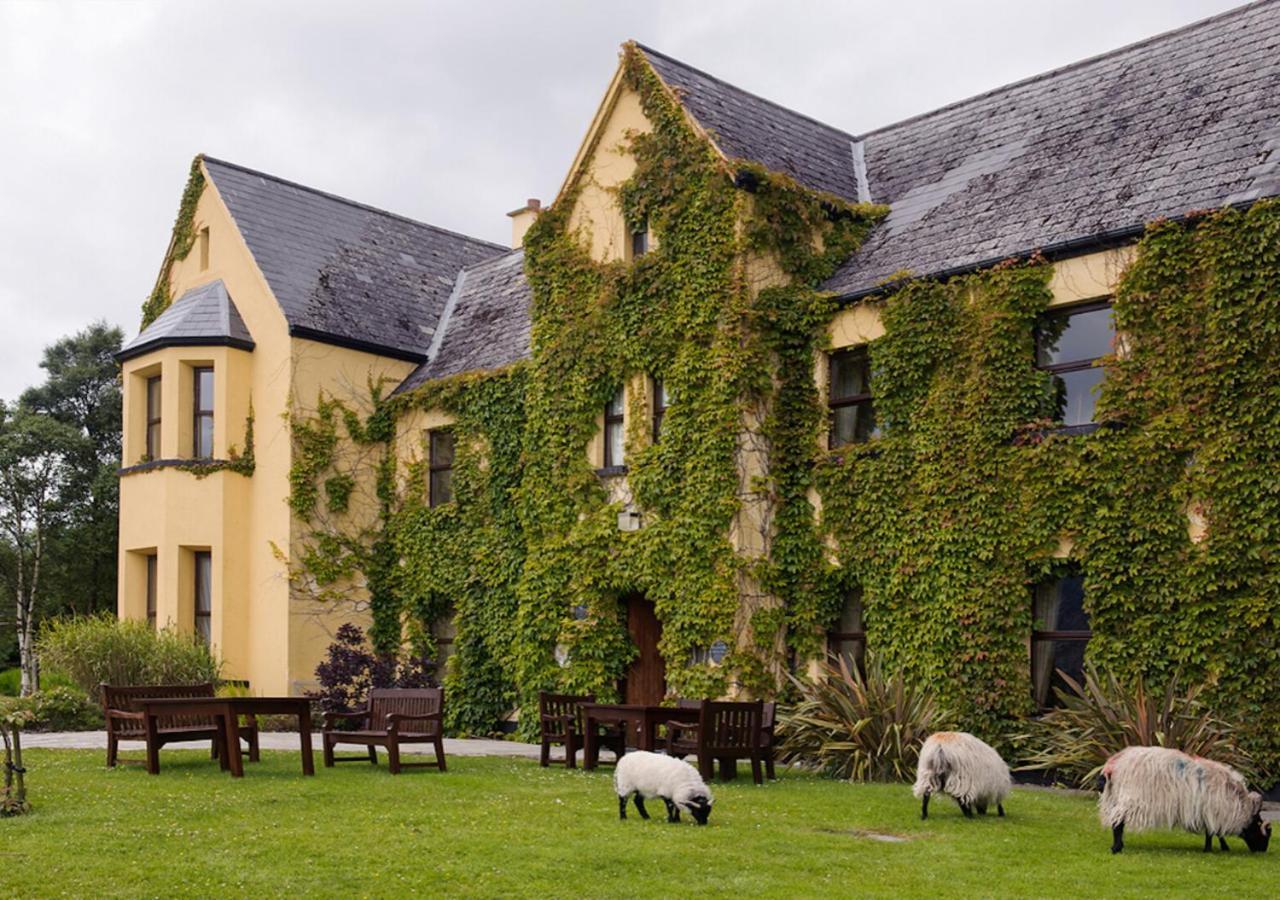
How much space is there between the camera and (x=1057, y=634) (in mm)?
16516

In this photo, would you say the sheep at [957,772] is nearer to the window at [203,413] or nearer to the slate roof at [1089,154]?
the slate roof at [1089,154]

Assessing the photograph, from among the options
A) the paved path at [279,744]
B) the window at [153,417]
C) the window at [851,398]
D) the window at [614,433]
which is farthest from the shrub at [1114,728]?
the window at [153,417]

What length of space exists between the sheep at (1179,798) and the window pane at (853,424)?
337 inches

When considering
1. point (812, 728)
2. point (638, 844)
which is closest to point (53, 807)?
point (638, 844)

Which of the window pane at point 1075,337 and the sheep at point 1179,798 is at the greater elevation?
the window pane at point 1075,337

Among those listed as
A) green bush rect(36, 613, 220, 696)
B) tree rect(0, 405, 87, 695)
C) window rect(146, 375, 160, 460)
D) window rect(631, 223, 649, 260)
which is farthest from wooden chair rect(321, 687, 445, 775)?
tree rect(0, 405, 87, 695)

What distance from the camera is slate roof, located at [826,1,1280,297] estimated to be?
53.9ft

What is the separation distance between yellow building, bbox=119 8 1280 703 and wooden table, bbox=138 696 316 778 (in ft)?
19.3

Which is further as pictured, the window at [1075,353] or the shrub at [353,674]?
the shrub at [353,674]

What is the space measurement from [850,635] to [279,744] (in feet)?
26.8

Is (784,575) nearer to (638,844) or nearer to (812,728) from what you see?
(812,728)

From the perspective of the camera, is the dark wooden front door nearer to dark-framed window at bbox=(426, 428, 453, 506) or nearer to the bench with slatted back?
dark-framed window at bbox=(426, 428, 453, 506)

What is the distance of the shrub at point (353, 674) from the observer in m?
22.7

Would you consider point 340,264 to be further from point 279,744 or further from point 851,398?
point 851,398
